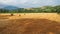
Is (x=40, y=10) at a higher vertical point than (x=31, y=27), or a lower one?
higher

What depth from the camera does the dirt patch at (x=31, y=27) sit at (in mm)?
2287

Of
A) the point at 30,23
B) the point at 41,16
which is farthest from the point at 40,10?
the point at 30,23

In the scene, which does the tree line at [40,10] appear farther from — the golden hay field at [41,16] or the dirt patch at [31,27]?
the dirt patch at [31,27]

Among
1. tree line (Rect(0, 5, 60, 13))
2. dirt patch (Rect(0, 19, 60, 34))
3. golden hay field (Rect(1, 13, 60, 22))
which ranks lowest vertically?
dirt patch (Rect(0, 19, 60, 34))

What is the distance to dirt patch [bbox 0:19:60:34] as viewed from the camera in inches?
90.0

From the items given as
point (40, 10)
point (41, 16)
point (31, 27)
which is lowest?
point (31, 27)

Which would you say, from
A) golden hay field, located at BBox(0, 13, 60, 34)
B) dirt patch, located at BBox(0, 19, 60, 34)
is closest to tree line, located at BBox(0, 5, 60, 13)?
golden hay field, located at BBox(0, 13, 60, 34)

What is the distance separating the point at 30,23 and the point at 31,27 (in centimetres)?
10

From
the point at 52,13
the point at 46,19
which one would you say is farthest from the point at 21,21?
the point at 52,13

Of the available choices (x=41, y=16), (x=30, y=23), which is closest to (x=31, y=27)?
(x=30, y=23)

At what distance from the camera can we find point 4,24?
2.36m

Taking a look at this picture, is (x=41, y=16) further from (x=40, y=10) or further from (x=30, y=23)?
(x=30, y=23)

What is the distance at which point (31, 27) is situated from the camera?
7.64 feet

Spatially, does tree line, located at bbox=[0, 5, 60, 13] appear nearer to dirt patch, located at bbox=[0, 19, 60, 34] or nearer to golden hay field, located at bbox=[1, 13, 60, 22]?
golden hay field, located at bbox=[1, 13, 60, 22]
